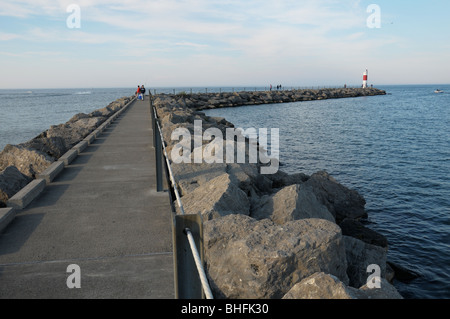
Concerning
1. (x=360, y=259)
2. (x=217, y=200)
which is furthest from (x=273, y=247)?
(x=360, y=259)

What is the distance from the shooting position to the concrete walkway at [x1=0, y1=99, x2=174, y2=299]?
3455 mm

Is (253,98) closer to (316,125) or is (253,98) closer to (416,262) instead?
(316,125)

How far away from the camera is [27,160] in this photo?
794 centimetres

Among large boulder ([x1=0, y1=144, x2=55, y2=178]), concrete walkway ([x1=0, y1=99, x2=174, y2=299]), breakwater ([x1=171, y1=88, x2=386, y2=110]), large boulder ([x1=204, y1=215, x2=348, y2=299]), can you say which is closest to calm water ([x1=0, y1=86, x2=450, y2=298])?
large boulder ([x1=204, y1=215, x2=348, y2=299])

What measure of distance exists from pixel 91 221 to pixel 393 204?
9544 millimetres

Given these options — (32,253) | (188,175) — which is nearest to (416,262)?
(188,175)

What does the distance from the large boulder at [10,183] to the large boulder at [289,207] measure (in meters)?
3.99

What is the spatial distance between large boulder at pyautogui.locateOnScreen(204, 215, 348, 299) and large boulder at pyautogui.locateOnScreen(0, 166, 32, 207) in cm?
389

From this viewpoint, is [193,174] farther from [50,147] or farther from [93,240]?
[50,147]

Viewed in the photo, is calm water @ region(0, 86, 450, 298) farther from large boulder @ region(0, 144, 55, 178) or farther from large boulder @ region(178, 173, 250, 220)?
large boulder @ region(0, 144, 55, 178)

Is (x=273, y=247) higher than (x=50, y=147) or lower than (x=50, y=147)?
lower

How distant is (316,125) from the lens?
105 feet

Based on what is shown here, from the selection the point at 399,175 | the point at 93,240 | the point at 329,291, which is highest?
the point at 329,291

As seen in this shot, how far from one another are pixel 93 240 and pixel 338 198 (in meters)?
6.79
